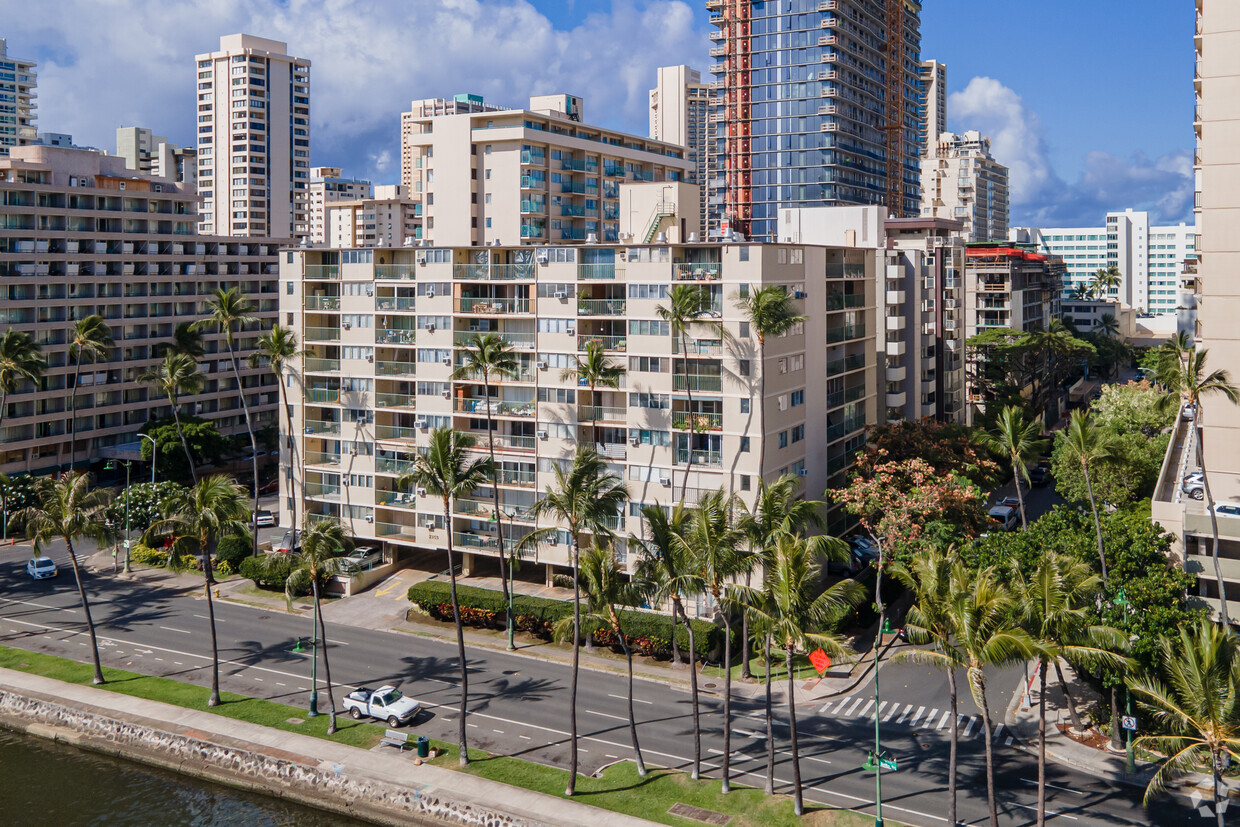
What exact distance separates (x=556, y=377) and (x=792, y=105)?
10781 centimetres

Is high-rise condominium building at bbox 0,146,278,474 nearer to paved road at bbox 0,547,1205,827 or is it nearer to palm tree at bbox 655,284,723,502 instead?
paved road at bbox 0,547,1205,827

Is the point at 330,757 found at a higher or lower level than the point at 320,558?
lower

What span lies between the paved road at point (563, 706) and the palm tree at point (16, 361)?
79.8ft

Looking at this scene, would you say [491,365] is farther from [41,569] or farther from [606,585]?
[41,569]

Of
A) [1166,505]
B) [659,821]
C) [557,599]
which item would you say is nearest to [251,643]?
[557,599]

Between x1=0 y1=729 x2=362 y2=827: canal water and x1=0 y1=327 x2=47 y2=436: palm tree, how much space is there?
48308 millimetres

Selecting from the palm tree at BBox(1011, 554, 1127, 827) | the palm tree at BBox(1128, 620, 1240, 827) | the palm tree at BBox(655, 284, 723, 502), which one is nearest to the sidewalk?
the palm tree at BBox(1011, 554, 1127, 827)

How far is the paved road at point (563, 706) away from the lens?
48594mm

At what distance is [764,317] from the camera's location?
66750 millimetres

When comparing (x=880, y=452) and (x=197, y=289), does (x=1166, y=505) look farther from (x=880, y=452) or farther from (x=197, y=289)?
(x=197, y=289)

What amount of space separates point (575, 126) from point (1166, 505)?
7373 cm

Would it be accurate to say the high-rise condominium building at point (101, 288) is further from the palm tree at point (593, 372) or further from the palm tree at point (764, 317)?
the palm tree at point (764, 317)

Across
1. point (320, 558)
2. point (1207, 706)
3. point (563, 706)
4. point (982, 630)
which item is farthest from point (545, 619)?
point (1207, 706)

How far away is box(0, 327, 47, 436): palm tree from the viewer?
9600 centimetres
